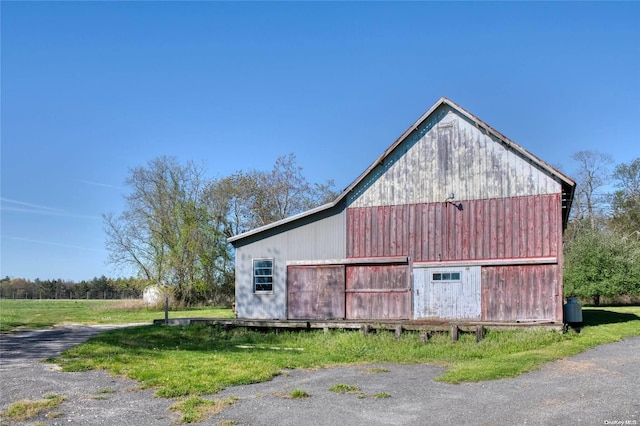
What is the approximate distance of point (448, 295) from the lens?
64.2ft

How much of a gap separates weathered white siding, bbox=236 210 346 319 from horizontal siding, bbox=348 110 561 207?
139 centimetres

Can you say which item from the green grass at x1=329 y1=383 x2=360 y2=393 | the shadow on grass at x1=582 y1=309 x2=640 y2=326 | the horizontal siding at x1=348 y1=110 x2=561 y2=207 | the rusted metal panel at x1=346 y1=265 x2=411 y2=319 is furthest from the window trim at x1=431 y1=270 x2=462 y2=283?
the green grass at x1=329 y1=383 x2=360 y2=393

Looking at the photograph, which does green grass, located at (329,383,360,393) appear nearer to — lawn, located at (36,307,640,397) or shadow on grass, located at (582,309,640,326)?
lawn, located at (36,307,640,397)

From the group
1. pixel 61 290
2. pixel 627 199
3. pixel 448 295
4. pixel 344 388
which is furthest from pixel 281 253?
pixel 61 290

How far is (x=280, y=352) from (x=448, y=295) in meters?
6.51

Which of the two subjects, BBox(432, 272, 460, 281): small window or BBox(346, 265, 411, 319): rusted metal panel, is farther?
BBox(346, 265, 411, 319): rusted metal panel

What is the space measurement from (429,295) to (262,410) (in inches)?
462

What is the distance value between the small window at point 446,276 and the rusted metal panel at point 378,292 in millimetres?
1011

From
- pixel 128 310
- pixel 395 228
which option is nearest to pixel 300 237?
pixel 395 228

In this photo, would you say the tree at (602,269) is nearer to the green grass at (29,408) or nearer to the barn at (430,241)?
the barn at (430,241)

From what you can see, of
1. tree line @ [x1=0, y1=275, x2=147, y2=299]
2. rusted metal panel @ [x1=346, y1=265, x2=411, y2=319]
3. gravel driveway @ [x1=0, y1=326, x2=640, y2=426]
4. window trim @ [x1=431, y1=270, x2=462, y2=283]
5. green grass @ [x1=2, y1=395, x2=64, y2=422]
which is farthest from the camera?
tree line @ [x1=0, y1=275, x2=147, y2=299]

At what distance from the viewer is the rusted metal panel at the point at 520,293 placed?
59.8 feet

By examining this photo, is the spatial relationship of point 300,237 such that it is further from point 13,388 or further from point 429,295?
point 13,388

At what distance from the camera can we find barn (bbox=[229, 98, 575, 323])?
734 inches
